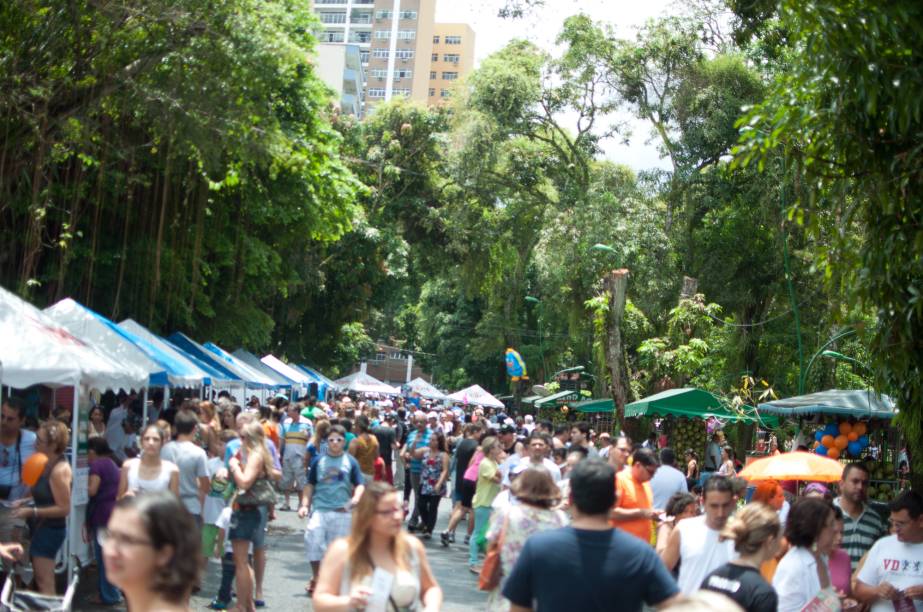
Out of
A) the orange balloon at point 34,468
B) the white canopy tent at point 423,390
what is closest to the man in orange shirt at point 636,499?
the orange balloon at point 34,468

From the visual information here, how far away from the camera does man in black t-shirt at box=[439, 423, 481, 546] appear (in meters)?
16.2

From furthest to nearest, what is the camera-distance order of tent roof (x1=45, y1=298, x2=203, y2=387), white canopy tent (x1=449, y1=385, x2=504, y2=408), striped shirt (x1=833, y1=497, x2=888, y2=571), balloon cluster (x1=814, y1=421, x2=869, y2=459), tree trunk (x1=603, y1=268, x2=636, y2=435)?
white canopy tent (x1=449, y1=385, x2=504, y2=408) → tree trunk (x1=603, y1=268, x2=636, y2=435) → tent roof (x1=45, y1=298, x2=203, y2=387) → balloon cluster (x1=814, y1=421, x2=869, y2=459) → striped shirt (x1=833, y1=497, x2=888, y2=571)

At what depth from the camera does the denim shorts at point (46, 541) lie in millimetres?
8734

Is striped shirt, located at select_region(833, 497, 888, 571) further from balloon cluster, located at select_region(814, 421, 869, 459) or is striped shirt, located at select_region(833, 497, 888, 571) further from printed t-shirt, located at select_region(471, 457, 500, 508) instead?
balloon cluster, located at select_region(814, 421, 869, 459)

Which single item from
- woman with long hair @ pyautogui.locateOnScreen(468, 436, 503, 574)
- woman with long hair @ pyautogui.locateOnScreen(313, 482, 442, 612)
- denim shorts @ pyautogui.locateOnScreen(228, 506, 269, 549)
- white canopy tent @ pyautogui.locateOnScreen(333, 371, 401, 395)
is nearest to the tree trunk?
woman with long hair @ pyautogui.locateOnScreen(468, 436, 503, 574)

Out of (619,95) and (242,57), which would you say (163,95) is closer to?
(242,57)

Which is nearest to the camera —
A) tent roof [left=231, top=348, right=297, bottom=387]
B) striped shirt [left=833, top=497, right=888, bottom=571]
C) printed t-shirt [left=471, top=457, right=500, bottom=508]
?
striped shirt [left=833, top=497, right=888, bottom=571]

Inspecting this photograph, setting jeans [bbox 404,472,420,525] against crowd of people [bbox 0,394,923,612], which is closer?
crowd of people [bbox 0,394,923,612]

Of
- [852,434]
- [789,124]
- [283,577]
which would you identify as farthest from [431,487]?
[789,124]

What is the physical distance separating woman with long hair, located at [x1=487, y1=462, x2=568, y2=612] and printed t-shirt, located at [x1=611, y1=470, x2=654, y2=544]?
1938 mm

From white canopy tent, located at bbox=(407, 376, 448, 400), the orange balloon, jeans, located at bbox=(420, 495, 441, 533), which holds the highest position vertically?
the orange balloon

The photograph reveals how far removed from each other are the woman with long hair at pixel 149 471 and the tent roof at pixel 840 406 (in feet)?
26.6

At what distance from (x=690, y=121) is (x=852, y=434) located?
1841 cm

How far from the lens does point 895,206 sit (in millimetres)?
7930
